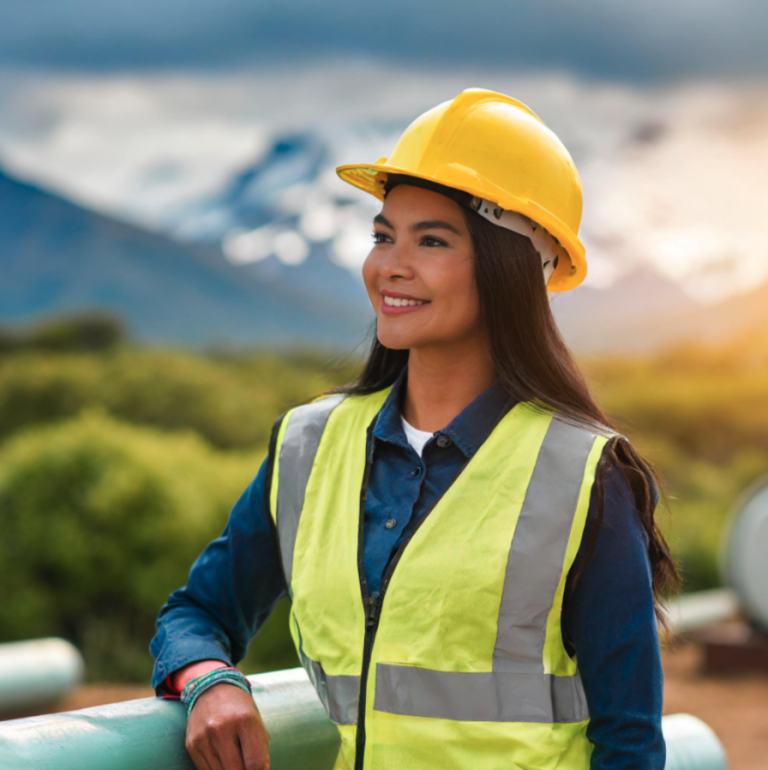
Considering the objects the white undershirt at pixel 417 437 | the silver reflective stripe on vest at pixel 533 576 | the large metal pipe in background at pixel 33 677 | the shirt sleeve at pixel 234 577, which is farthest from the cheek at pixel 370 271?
the large metal pipe in background at pixel 33 677

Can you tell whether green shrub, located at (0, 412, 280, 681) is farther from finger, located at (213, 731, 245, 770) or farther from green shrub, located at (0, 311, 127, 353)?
green shrub, located at (0, 311, 127, 353)

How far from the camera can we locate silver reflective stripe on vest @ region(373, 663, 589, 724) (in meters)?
1.34

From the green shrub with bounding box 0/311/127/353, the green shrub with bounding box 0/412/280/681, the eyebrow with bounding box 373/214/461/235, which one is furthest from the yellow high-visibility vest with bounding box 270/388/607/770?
the green shrub with bounding box 0/311/127/353

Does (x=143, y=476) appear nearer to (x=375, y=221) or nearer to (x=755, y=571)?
(x=755, y=571)

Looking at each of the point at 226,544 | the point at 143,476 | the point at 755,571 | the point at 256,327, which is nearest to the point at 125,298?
the point at 256,327

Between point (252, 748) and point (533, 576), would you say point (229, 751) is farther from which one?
point (533, 576)

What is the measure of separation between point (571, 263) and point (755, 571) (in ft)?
16.3

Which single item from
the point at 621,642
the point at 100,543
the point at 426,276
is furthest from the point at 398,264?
the point at 100,543

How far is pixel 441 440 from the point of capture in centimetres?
152

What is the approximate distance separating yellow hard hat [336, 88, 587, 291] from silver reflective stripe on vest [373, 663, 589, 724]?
0.76 metres

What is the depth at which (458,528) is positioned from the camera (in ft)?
4.57

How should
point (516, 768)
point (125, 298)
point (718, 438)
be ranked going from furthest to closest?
point (125, 298) → point (718, 438) → point (516, 768)

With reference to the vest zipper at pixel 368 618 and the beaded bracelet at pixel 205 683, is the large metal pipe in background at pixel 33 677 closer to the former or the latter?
the beaded bracelet at pixel 205 683

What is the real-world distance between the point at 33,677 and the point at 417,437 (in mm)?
3739
